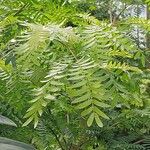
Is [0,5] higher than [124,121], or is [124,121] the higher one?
[0,5]

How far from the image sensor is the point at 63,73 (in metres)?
0.67

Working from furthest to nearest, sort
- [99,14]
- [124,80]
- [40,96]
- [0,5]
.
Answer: [99,14] → [0,5] → [124,80] → [40,96]

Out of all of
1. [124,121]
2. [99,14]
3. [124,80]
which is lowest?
[99,14]

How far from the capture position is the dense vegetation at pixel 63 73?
0.63m

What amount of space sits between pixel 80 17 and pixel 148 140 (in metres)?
0.62

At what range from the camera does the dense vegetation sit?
0.63 meters

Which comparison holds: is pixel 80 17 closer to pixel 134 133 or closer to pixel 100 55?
pixel 100 55

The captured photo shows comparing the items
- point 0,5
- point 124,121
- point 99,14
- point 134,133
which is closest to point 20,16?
point 0,5

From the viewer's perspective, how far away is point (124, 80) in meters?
0.78

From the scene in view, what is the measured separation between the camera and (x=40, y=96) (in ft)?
2.02

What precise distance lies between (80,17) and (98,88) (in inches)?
A: 15.6

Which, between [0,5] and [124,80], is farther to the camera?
[0,5]

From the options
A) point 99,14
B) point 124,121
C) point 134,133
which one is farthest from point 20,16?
point 99,14

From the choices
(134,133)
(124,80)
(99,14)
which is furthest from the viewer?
(99,14)
